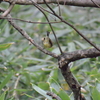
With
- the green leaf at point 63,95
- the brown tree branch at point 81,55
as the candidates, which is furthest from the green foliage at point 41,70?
the brown tree branch at point 81,55

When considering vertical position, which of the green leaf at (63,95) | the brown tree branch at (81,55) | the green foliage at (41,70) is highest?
the brown tree branch at (81,55)

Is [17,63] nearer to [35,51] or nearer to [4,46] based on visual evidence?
[4,46]

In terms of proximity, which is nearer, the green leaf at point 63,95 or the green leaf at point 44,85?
the green leaf at point 63,95

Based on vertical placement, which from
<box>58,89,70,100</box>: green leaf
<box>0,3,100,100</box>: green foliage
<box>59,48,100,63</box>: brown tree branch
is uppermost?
<box>59,48,100,63</box>: brown tree branch

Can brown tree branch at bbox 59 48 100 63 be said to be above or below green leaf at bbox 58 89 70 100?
above

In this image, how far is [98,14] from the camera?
269 cm

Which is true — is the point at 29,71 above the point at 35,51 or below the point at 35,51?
above

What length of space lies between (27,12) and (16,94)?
4.03 ft

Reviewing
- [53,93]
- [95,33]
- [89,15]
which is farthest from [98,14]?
[53,93]

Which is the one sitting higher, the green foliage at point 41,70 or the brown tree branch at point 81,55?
the brown tree branch at point 81,55

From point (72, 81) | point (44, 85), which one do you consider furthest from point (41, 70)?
point (72, 81)

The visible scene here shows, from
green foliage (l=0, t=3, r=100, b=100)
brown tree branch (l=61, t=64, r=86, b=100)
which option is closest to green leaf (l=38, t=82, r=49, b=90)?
green foliage (l=0, t=3, r=100, b=100)

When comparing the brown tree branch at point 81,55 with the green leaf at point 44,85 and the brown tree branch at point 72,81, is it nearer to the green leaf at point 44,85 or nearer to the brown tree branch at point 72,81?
the brown tree branch at point 72,81

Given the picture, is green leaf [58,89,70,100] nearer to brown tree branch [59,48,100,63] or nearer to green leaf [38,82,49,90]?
brown tree branch [59,48,100,63]
